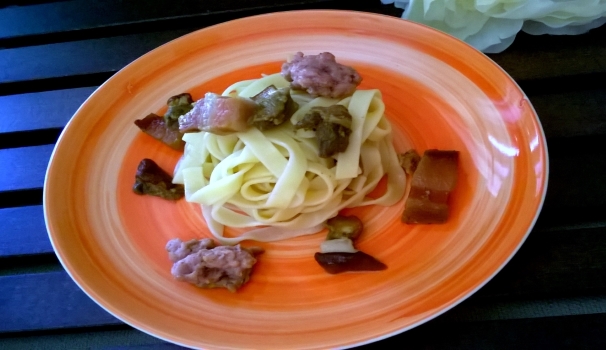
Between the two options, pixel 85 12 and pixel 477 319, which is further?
pixel 85 12

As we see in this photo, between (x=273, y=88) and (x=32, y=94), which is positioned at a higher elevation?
(x=273, y=88)

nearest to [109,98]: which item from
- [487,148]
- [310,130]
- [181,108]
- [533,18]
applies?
[181,108]

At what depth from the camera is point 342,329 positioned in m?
1.43

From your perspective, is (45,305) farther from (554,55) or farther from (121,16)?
(554,55)

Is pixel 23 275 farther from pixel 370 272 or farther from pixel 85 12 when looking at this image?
pixel 85 12

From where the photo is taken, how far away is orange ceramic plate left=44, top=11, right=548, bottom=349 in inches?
58.4

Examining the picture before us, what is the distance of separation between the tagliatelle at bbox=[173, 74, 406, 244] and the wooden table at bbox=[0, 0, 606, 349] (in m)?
0.46

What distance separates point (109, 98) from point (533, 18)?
1713mm

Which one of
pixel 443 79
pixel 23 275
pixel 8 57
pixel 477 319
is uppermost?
pixel 443 79

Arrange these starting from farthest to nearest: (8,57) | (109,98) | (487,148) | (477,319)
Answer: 1. (8,57)
2. (109,98)
3. (487,148)
4. (477,319)

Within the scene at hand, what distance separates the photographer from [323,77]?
1854 millimetres

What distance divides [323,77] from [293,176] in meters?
0.35

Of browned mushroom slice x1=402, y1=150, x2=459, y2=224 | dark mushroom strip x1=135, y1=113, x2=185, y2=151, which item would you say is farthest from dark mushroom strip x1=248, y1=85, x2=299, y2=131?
browned mushroom slice x1=402, y1=150, x2=459, y2=224

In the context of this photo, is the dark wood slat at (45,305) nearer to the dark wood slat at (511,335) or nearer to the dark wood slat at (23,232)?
the dark wood slat at (23,232)
